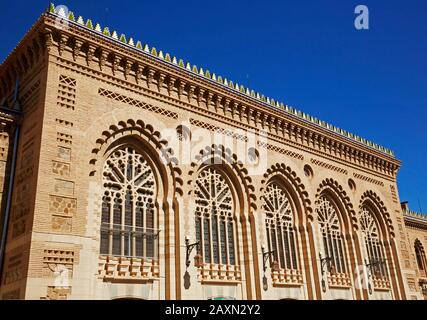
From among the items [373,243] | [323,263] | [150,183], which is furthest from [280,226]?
[373,243]

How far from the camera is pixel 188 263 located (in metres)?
14.4

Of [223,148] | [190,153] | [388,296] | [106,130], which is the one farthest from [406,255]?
[106,130]

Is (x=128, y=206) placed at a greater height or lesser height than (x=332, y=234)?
lesser

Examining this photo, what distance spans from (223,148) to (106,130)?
206 inches

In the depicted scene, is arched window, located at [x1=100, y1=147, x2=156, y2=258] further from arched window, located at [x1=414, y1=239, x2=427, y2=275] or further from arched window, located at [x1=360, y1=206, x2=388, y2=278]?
arched window, located at [x1=414, y1=239, x2=427, y2=275]

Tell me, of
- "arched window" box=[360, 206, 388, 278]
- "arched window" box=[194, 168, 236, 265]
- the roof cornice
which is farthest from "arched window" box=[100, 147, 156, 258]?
"arched window" box=[360, 206, 388, 278]

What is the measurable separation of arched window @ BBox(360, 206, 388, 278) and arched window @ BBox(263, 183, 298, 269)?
234 inches

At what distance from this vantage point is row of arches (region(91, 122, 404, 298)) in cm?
1409

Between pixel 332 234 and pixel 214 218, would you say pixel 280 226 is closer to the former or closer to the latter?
pixel 214 218

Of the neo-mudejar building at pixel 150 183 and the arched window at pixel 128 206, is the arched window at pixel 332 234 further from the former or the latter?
the arched window at pixel 128 206

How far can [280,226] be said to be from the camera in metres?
18.8

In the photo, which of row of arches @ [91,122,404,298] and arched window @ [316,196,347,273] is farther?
arched window @ [316,196,347,273]

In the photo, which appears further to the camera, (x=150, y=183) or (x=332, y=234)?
(x=332, y=234)

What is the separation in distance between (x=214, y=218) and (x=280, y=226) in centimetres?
379
